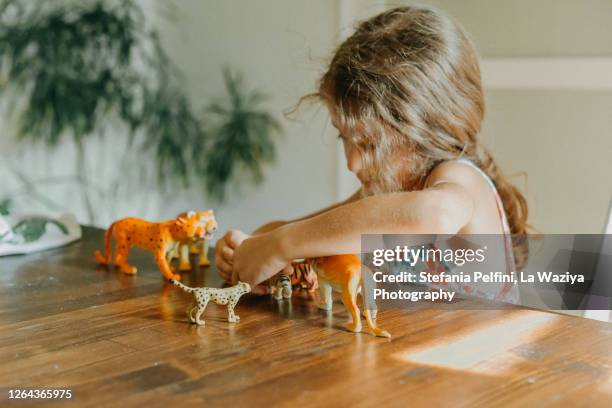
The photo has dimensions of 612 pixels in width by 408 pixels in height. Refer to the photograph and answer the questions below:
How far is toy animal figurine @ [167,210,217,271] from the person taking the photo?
1.15 metres

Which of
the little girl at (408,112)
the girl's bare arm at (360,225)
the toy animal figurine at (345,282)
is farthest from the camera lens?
the little girl at (408,112)

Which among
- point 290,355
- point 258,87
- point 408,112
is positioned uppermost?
point 258,87

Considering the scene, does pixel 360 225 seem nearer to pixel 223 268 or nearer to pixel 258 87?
pixel 223 268

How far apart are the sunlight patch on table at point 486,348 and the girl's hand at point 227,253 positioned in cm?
42

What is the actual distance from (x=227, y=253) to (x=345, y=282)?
12.1 inches

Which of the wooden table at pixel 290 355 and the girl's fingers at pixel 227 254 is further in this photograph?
the girl's fingers at pixel 227 254

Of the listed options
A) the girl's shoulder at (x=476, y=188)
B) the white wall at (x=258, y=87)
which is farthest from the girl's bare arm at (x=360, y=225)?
the white wall at (x=258, y=87)

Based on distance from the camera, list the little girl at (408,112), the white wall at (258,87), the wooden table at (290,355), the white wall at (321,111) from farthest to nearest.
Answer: the white wall at (258,87)
the white wall at (321,111)
the little girl at (408,112)
the wooden table at (290,355)

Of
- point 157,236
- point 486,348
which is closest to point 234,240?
point 157,236

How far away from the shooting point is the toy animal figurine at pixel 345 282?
2.77 ft

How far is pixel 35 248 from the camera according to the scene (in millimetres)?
1350

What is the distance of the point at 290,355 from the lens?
2.48 feet

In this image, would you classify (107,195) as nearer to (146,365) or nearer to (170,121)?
(170,121)

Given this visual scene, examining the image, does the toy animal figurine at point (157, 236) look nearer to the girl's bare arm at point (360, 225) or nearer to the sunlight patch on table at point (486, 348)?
the girl's bare arm at point (360, 225)
